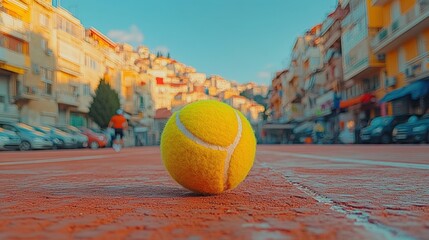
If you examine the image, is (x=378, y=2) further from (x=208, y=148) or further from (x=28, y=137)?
(x=208, y=148)

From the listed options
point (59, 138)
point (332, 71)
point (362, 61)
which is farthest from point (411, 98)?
point (59, 138)

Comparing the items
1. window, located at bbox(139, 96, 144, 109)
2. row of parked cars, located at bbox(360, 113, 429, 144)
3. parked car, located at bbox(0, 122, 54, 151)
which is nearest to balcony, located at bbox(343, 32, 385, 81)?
row of parked cars, located at bbox(360, 113, 429, 144)

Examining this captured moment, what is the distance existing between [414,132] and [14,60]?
25.6m

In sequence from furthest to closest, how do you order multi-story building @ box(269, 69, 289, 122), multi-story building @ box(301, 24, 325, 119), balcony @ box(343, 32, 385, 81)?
multi-story building @ box(269, 69, 289, 122)
multi-story building @ box(301, 24, 325, 119)
balcony @ box(343, 32, 385, 81)

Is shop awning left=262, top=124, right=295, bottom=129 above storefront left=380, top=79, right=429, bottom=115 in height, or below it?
below

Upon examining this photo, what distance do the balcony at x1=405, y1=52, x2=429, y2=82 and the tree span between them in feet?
87.0

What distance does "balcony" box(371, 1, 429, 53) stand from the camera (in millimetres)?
18502

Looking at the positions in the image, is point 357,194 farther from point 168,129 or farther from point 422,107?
point 422,107

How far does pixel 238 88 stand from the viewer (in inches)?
6634

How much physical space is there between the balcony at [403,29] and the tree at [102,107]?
80.5 feet

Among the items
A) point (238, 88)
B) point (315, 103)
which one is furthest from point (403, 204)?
point (238, 88)

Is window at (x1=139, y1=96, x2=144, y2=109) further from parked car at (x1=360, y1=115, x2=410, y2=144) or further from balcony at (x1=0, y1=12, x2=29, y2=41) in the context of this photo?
parked car at (x1=360, y1=115, x2=410, y2=144)

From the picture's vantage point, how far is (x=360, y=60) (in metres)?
26.7

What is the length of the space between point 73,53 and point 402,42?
28093mm
